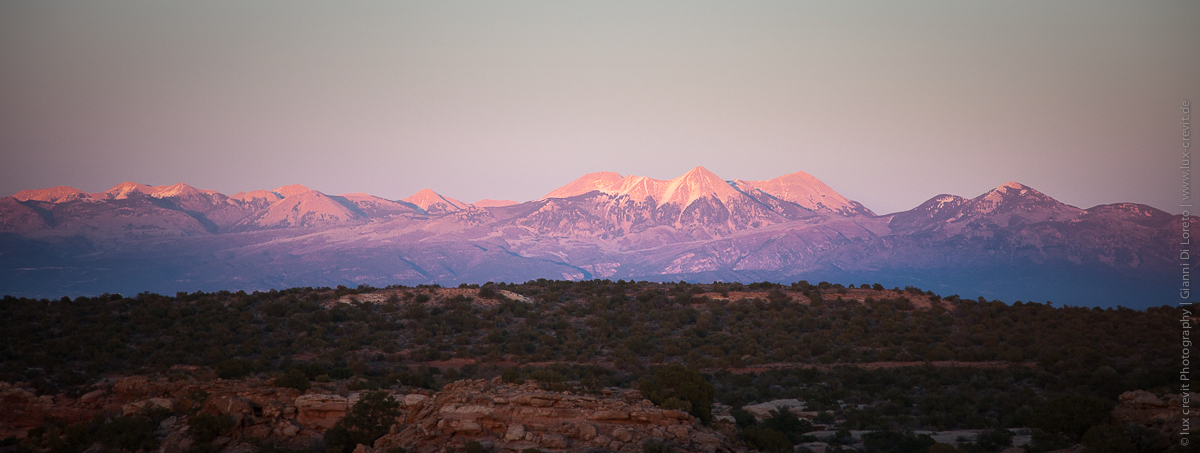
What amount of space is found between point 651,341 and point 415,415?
23.6 meters

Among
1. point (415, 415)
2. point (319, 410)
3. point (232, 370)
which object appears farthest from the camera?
point (232, 370)

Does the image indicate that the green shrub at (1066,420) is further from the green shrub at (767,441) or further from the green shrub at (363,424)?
the green shrub at (363,424)

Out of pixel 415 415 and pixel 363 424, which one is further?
pixel 415 415

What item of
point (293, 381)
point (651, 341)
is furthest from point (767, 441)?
point (651, 341)

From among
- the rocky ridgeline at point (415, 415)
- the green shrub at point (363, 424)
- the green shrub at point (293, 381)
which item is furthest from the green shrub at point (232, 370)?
the green shrub at point (363, 424)

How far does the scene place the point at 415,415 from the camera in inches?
761

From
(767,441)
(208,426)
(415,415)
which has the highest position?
(415,415)

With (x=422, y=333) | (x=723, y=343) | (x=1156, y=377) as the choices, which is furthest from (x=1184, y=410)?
(x=422, y=333)

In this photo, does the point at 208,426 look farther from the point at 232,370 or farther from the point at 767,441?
the point at 767,441

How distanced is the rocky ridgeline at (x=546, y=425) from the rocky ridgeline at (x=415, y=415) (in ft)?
0.08

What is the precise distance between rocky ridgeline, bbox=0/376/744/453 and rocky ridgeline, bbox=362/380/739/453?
0.08 feet

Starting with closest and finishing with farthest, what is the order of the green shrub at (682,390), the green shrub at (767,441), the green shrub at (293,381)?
the green shrub at (767,441) → the green shrub at (682,390) → the green shrub at (293,381)

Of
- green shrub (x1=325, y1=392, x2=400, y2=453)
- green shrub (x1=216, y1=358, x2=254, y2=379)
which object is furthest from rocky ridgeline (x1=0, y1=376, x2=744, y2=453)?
green shrub (x1=216, y1=358, x2=254, y2=379)

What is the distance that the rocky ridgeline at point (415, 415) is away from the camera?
55.1 ft
